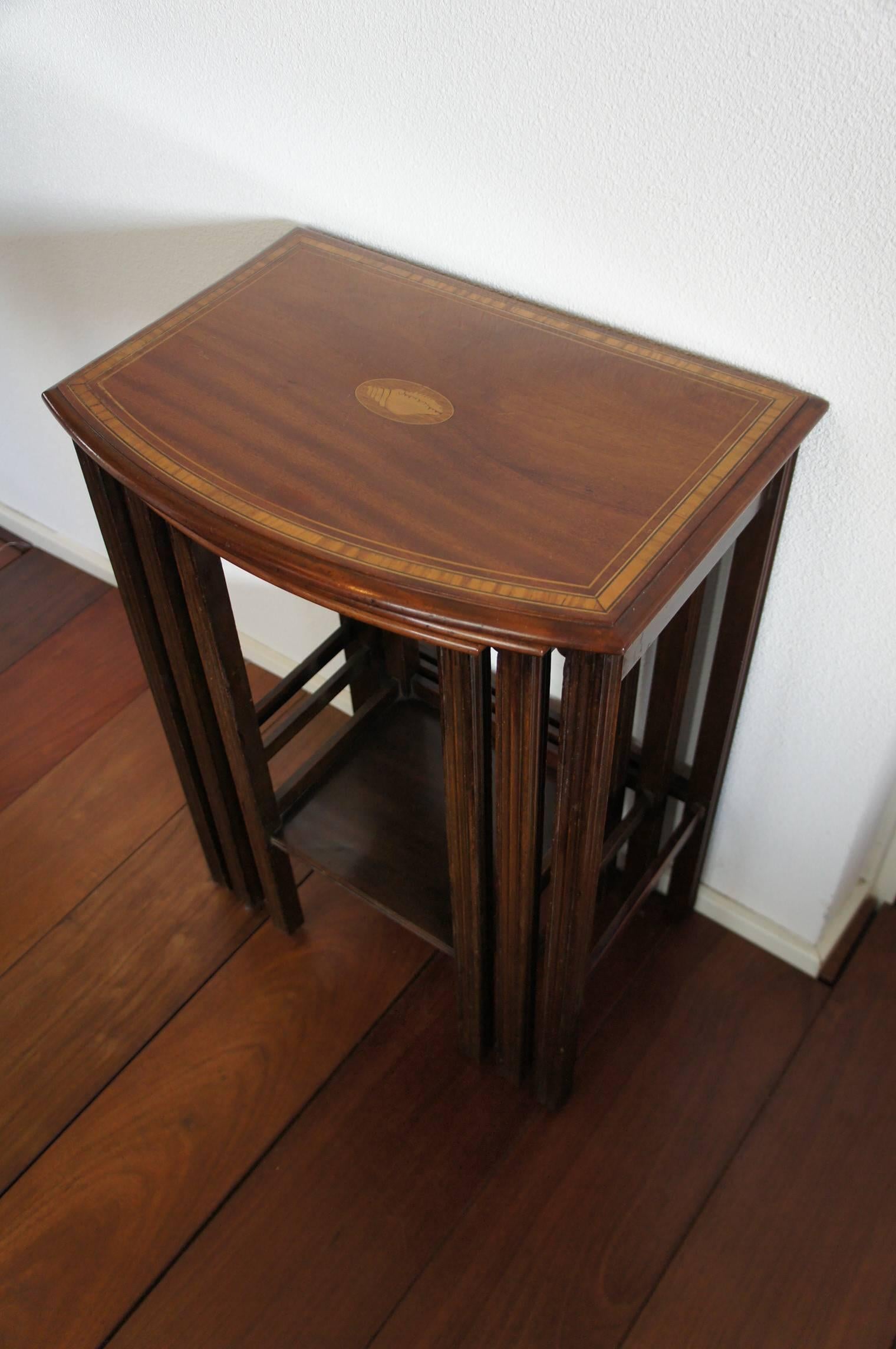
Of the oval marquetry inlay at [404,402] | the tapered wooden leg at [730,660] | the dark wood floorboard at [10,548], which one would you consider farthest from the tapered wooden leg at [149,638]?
the dark wood floorboard at [10,548]

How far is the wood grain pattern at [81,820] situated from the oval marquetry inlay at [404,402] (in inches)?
34.7

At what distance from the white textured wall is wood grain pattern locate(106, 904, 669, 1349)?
44 cm

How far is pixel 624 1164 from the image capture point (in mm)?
1289

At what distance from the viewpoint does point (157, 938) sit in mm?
1521

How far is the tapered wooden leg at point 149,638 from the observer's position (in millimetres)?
1102

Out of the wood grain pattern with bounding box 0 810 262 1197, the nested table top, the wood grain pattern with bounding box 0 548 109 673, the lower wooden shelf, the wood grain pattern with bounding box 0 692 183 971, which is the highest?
the nested table top

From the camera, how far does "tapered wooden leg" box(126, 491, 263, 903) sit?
1.10 metres

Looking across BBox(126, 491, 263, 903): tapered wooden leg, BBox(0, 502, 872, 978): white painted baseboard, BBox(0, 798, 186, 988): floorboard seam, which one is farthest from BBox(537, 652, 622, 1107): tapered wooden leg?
BBox(0, 798, 186, 988): floorboard seam

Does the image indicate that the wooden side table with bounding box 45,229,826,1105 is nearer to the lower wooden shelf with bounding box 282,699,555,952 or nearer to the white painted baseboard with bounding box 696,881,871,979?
the lower wooden shelf with bounding box 282,699,555,952

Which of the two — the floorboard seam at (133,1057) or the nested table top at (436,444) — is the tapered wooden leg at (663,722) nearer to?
the nested table top at (436,444)

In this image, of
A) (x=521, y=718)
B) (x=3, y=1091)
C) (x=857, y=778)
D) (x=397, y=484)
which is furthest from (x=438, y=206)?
(x=3, y=1091)

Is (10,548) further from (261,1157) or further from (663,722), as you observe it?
(663,722)

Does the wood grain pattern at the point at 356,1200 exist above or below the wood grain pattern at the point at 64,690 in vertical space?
below

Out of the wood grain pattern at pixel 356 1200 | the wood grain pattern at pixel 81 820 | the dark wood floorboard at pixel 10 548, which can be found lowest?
the wood grain pattern at pixel 356 1200
